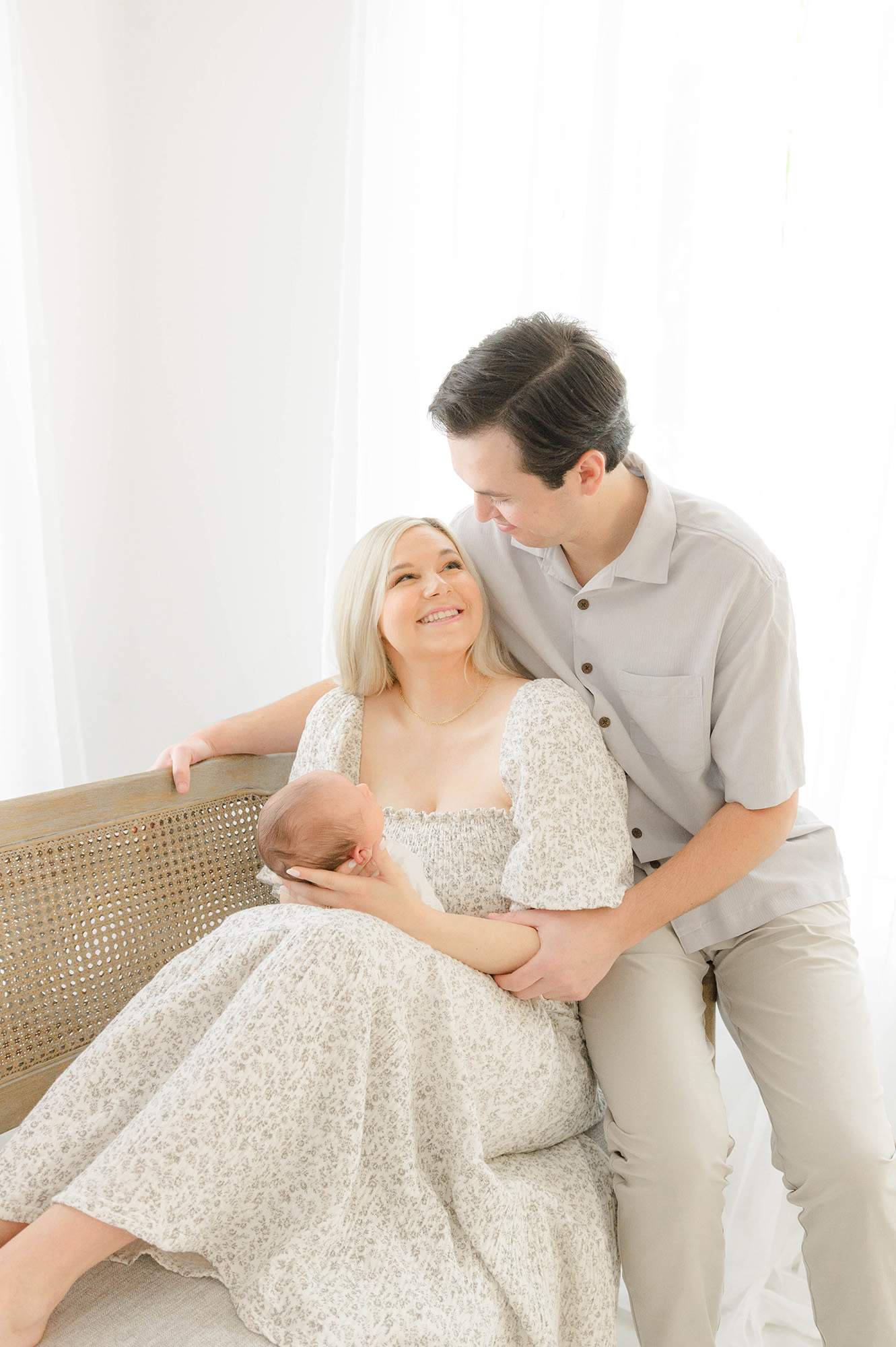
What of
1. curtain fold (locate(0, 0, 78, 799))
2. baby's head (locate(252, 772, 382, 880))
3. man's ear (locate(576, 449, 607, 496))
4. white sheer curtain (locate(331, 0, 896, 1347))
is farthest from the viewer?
curtain fold (locate(0, 0, 78, 799))

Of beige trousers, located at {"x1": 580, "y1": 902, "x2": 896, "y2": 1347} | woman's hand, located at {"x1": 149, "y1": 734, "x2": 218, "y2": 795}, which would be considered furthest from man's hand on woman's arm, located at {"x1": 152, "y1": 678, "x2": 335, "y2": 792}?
beige trousers, located at {"x1": 580, "y1": 902, "x2": 896, "y2": 1347}

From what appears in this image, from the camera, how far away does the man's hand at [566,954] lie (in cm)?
142

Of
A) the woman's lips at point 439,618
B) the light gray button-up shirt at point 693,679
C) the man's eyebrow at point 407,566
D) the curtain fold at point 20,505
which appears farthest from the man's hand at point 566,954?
the curtain fold at point 20,505

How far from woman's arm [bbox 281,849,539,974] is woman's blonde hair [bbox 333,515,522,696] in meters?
0.42

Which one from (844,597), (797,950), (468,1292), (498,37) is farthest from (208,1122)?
(498,37)

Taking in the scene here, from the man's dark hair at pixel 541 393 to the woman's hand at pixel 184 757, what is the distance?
73cm

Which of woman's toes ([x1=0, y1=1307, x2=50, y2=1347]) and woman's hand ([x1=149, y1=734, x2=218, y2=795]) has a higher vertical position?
woman's hand ([x1=149, y1=734, x2=218, y2=795])

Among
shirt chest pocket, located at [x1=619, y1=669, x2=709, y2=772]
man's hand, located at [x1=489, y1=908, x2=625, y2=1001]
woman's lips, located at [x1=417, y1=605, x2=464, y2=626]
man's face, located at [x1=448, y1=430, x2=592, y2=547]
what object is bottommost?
man's hand, located at [x1=489, y1=908, x2=625, y2=1001]

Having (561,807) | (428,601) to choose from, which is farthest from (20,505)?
(561,807)

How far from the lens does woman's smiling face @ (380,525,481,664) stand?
1.65 meters

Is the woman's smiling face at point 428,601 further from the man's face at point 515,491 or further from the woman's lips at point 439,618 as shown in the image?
the man's face at point 515,491

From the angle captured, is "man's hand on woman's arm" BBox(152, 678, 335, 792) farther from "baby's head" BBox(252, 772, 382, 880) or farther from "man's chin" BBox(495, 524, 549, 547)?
"man's chin" BBox(495, 524, 549, 547)

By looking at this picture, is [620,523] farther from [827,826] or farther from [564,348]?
[827,826]

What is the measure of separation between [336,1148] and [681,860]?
25.6 inches
